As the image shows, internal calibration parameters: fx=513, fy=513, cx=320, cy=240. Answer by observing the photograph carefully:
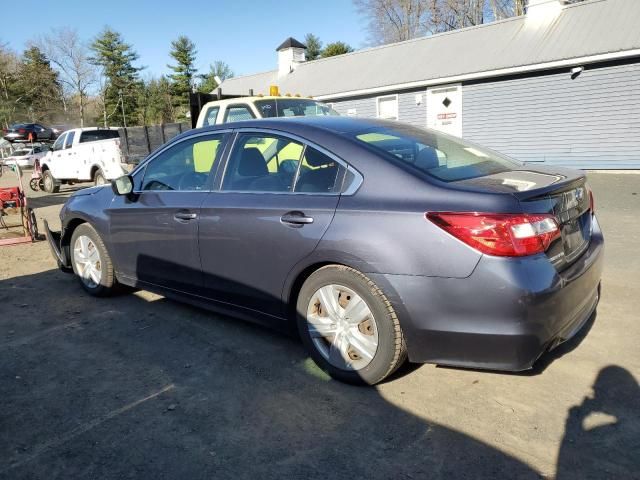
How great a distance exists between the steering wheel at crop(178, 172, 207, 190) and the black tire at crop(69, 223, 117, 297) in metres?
1.21

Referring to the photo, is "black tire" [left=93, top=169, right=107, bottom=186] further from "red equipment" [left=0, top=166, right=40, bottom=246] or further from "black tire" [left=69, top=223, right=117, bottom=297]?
"black tire" [left=69, top=223, right=117, bottom=297]

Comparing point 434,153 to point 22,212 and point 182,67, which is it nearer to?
point 22,212

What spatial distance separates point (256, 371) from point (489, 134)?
14453 millimetres

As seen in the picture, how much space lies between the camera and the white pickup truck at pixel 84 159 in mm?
13781

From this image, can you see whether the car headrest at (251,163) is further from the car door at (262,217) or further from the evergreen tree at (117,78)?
the evergreen tree at (117,78)

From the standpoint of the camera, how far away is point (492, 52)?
15.5 meters

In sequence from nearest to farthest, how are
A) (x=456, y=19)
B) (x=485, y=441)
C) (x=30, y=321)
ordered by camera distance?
(x=485, y=441)
(x=30, y=321)
(x=456, y=19)

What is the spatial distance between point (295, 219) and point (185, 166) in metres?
1.52

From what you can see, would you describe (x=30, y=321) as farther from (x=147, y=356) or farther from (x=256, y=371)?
(x=256, y=371)

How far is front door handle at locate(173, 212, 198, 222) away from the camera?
3.88 m

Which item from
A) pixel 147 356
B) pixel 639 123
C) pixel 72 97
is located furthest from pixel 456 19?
pixel 147 356

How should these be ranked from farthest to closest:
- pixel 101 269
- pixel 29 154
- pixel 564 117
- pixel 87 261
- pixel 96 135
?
pixel 29 154 < pixel 96 135 < pixel 564 117 < pixel 87 261 < pixel 101 269

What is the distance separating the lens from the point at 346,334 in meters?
3.10

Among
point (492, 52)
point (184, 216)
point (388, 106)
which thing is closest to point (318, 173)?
point (184, 216)
